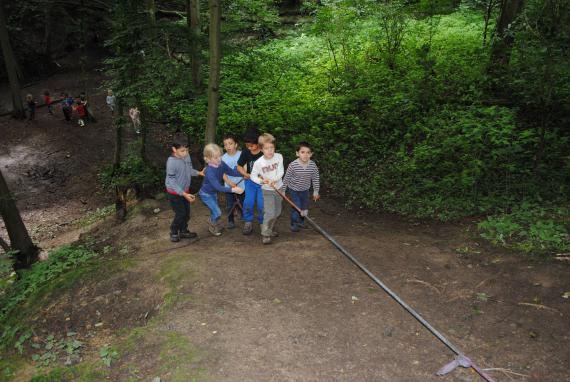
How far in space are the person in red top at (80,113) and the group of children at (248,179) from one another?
16837mm

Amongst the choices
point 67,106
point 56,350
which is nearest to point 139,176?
point 56,350

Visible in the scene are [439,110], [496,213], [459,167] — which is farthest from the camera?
[439,110]

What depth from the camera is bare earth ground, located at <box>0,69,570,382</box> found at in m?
4.49

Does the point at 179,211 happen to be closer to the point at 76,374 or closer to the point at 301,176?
the point at 301,176

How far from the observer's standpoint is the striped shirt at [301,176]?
7355 mm

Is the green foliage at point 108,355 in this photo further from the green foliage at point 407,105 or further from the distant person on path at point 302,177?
the green foliage at point 407,105

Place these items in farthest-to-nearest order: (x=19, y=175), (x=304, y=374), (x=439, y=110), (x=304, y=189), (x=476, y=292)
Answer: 1. (x=19, y=175)
2. (x=439, y=110)
3. (x=304, y=189)
4. (x=476, y=292)
5. (x=304, y=374)

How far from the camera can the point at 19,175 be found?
1798cm

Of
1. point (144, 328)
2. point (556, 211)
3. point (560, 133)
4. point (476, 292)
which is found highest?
point (560, 133)

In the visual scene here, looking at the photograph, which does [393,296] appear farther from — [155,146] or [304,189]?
[155,146]

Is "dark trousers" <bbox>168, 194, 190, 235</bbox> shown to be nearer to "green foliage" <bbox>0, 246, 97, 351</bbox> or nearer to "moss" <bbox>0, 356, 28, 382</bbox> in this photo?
"green foliage" <bbox>0, 246, 97, 351</bbox>

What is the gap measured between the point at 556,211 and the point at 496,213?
992mm

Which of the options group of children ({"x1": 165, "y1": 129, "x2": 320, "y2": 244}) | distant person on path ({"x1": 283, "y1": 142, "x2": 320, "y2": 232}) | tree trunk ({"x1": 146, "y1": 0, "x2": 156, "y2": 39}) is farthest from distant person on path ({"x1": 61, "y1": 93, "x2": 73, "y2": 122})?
distant person on path ({"x1": 283, "y1": 142, "x2": 320, "y2": 232})

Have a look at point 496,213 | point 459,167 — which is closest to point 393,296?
point 496,213
